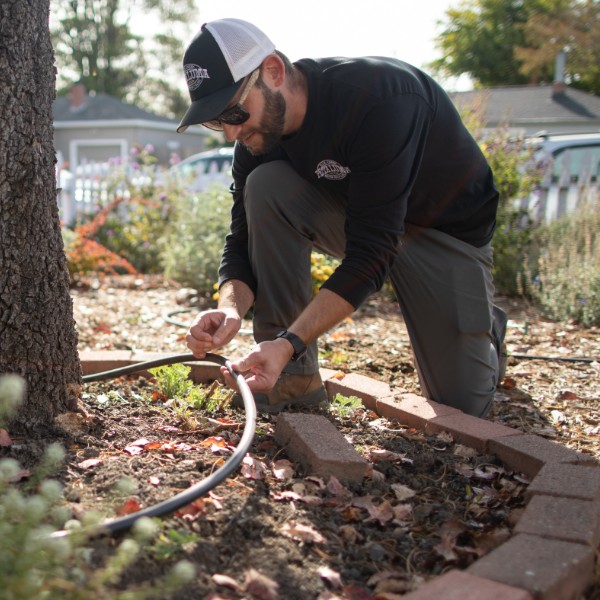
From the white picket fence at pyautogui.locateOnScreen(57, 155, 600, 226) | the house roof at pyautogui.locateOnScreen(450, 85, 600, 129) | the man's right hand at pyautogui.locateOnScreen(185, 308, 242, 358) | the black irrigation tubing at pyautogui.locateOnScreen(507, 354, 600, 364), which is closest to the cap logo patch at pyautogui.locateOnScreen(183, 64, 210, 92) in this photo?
the man's right hand at pyautogui.locateOnScreen(185, 308, 242, 358)

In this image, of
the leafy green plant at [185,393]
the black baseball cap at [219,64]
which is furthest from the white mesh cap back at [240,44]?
the leafy green plant at [185,393]

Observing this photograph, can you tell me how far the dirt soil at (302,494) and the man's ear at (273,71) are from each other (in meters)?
1.11

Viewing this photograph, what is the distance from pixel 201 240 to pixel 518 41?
30.5m

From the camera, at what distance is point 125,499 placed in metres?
1.67

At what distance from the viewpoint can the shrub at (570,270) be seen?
4.67 meters

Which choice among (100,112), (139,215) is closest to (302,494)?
(139,215)

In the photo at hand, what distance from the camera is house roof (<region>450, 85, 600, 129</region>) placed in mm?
24188

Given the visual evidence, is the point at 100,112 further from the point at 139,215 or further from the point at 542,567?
the point at 542,567

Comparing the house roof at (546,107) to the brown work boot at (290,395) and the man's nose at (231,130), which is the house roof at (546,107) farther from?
the man's nose at (231,130)

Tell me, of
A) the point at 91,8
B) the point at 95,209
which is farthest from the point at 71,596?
the point at 91,8

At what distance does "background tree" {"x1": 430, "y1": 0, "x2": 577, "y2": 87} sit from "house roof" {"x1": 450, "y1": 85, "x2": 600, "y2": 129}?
561 cm

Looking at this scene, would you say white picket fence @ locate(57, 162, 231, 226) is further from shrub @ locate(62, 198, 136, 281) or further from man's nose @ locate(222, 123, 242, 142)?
man's nose @ locate(222, 123, 242, 142)

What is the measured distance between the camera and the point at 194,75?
2.16m

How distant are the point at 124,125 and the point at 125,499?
2779 cm
